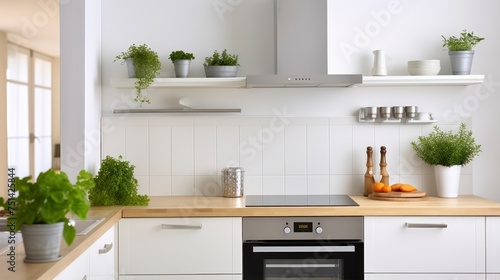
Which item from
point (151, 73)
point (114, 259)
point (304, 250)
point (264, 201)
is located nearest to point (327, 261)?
point (304, 250)

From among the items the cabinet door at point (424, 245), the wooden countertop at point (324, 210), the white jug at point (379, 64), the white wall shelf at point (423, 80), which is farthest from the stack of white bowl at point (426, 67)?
the cabinet door at point (424, 245)

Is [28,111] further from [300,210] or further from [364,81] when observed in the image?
[300,210]

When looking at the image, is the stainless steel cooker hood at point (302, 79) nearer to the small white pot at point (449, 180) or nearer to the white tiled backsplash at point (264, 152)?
the white tiled backsplash at point (264, 152)

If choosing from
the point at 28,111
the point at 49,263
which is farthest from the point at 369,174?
the point at 28,111

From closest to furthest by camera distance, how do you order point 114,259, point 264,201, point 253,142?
point 114,259, point 264,201, point 253,142

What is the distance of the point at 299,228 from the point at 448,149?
1.08 metres

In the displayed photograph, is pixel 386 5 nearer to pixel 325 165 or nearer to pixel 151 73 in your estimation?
pixel 325 165

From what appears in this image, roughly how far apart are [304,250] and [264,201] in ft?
1.43

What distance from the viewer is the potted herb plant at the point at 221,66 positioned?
→ 3.95 metres

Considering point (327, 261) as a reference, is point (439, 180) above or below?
above

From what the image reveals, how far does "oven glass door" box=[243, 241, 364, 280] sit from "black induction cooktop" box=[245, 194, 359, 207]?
0.23 m

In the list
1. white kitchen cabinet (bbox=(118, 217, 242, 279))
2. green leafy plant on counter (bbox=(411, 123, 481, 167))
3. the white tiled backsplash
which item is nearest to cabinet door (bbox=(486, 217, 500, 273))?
green leafy plant on counter (bbox=(411, 123, 481, 167))

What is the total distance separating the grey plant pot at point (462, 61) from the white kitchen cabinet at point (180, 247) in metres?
1.64

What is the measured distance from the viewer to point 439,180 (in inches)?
156
